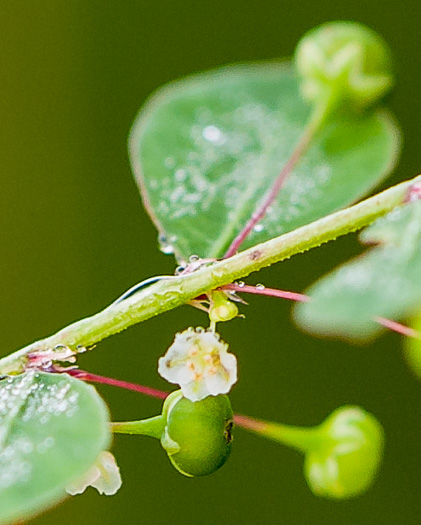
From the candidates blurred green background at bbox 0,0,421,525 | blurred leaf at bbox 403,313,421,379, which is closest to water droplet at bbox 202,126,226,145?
blurred leaf at bbox 403,313,421,379

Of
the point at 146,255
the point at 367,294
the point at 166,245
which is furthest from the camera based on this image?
the point at 146,255

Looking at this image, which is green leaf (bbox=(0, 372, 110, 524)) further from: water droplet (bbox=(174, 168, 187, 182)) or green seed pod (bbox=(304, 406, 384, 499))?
water droplet (bbox=(174, 168, 187, 182))

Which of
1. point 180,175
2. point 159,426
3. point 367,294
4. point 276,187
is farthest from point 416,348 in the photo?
point 180,175

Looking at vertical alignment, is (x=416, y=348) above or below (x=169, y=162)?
below

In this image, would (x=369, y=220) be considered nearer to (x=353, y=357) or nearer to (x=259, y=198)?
(x=259, y=198)

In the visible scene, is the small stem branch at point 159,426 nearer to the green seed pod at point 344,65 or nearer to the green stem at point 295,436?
the green stem at point 295,436

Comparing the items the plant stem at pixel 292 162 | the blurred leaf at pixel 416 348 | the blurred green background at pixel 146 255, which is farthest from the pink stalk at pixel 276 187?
the blurred green background at pixel 146 255

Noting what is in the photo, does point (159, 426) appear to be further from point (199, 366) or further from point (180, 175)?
point (180, 175)

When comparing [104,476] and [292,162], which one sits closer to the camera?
[104,476]
